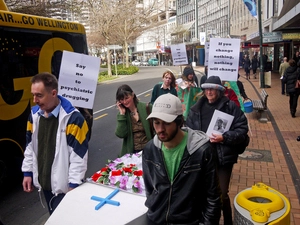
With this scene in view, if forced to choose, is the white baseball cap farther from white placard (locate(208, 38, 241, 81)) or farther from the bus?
white placard (locate(208, 38, 241, 81))

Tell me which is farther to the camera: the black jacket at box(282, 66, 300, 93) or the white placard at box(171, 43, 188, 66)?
the black jacket at box(282, 66, 300, 93)

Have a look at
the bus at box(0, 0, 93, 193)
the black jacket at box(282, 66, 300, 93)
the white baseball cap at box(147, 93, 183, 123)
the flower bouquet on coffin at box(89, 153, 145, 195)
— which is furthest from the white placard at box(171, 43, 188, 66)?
the white baseball cap at box(147, 93, 183, 123)

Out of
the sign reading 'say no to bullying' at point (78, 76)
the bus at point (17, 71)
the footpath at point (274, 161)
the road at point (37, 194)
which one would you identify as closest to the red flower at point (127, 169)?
the sign reading 'say no to bullying' at point (78, 76)

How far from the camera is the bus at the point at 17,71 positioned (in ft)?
18.1

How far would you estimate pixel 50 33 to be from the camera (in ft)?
22.6

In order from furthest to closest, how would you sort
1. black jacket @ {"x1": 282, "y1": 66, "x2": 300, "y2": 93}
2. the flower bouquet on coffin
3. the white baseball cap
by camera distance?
1. black jacket @ {"x1": 282, "y1": 66, "x2": 300, "y2": 93}
2. the flower bouquet on coffin
3. the white baseball cap

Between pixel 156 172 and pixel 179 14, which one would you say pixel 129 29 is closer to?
pixel 156 172

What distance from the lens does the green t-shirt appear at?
217cm

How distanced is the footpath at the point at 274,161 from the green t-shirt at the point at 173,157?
2702 millimetres

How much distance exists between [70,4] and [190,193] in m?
20.9

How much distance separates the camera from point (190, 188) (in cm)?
214

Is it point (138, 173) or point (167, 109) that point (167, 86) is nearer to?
point (138, 173)

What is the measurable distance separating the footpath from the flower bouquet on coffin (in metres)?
2.20

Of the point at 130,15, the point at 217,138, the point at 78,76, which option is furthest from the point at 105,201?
the point at 130,15
